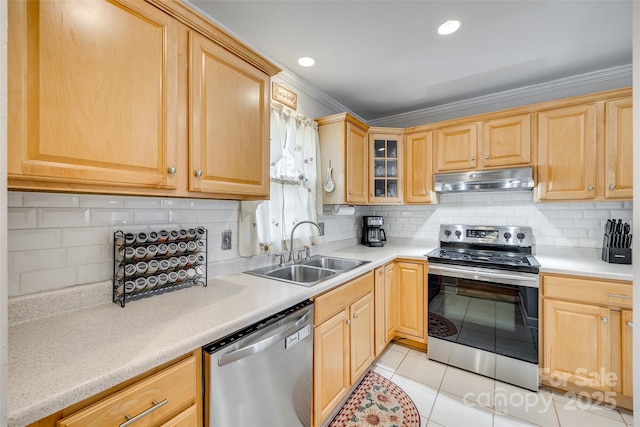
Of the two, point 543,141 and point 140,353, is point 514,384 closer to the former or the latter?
point 543,141

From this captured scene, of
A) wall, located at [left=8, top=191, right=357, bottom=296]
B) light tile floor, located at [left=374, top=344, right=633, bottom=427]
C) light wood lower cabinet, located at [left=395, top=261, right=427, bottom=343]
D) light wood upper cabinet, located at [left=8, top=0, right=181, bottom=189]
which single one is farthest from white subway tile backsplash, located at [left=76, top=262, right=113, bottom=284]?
light wood lower cabinet, located at [left=395, top=261, right=427, bottom=343]

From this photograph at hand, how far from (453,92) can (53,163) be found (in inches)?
120

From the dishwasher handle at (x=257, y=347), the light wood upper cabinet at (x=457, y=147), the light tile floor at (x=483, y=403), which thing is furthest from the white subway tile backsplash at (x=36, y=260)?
the light wood upper cabinet at (x=457, y=147)

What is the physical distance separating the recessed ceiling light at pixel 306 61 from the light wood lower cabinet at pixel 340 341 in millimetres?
1710

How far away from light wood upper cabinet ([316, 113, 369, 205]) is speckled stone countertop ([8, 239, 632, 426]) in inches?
45.0

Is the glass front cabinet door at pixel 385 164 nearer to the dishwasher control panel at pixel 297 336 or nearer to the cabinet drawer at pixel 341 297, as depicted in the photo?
the cabinet drawer at pixel 341 297

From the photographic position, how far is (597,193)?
6.95ft

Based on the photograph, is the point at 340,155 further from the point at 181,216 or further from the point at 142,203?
the point at 142,203

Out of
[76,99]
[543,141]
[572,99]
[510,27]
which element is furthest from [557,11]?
[76,99]

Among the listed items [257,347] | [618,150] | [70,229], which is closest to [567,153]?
[618,150]

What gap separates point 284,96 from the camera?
225 centimetres

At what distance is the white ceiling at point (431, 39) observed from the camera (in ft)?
5.27

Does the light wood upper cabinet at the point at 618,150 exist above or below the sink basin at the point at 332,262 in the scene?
above

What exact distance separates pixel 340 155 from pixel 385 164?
69cm
